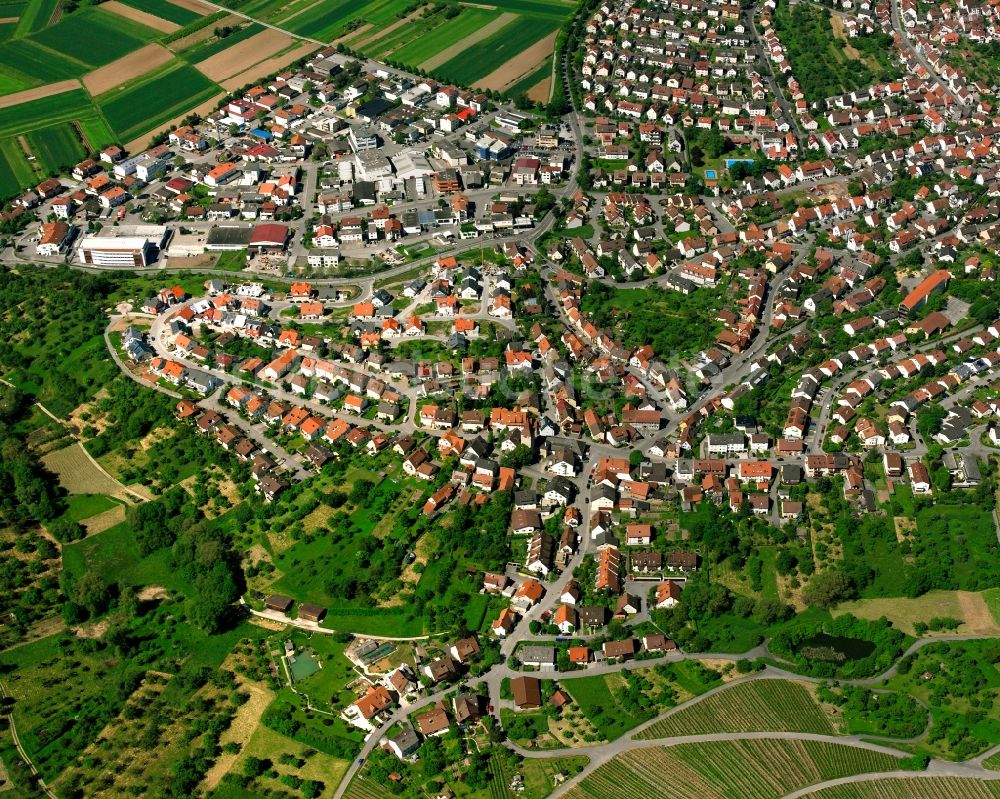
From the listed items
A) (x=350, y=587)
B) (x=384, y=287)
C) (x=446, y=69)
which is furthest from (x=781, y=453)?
(x=446, y=69)

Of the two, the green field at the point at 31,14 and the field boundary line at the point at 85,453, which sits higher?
the green field at the point at 31,14

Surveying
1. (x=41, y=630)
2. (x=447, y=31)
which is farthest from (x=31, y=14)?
(x=41, y=630)

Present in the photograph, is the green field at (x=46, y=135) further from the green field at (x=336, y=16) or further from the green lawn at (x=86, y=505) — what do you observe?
the green lawn at (x=86, y=505)

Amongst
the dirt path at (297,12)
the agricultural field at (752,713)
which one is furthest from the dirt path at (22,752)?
the dirt path at (297,12)

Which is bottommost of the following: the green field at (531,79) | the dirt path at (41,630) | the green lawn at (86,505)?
the dirt path at (41,630)

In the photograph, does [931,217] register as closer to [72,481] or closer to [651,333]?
[651,333]

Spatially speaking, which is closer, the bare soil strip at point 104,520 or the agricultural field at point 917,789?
the agricultural field at point 917,789

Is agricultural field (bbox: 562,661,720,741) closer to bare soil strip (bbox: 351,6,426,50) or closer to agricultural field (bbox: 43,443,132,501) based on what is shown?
agricultural field (bbox: 43,443,132,501)

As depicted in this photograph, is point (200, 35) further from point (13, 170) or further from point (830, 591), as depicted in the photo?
point (830, 591)
